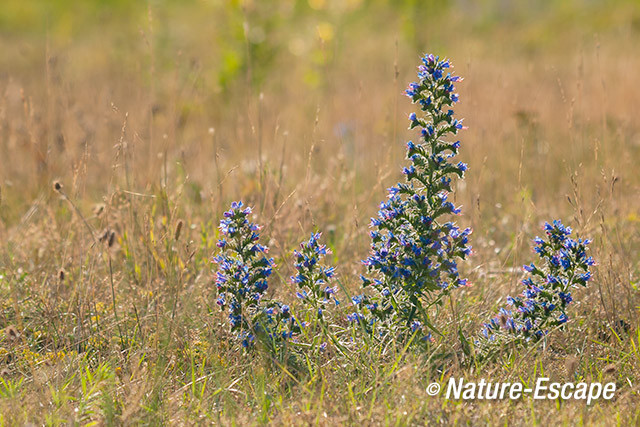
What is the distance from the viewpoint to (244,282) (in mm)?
2479

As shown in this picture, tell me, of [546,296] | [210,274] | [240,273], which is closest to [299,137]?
[210,274]

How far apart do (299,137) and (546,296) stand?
11.3ft

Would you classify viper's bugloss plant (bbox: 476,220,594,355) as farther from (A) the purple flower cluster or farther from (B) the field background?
(A) the purple flower cluster

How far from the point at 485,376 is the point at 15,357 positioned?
180 centimetres

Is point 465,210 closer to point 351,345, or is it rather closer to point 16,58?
point 351,345

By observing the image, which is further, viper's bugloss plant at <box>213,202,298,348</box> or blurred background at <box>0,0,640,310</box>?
blurred background at <box>0,0,640,310</box>

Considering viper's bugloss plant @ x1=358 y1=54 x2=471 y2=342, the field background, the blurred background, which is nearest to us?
the field background

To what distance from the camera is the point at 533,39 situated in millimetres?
15328

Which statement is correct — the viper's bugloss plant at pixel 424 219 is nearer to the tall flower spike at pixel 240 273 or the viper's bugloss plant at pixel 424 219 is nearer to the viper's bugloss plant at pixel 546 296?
the viper's bugloss plant at pixel 546 296

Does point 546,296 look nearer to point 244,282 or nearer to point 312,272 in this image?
point 312,272

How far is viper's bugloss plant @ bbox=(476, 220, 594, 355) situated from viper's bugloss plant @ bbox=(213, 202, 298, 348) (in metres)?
0.79

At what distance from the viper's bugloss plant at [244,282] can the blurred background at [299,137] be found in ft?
0.65

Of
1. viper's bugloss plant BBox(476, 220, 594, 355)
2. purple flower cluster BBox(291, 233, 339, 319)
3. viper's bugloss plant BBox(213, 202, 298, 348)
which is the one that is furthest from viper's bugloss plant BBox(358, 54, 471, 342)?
viper's bugloss plant BBox(213, 202, 298, 348)

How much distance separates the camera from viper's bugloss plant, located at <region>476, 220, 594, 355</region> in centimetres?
244
